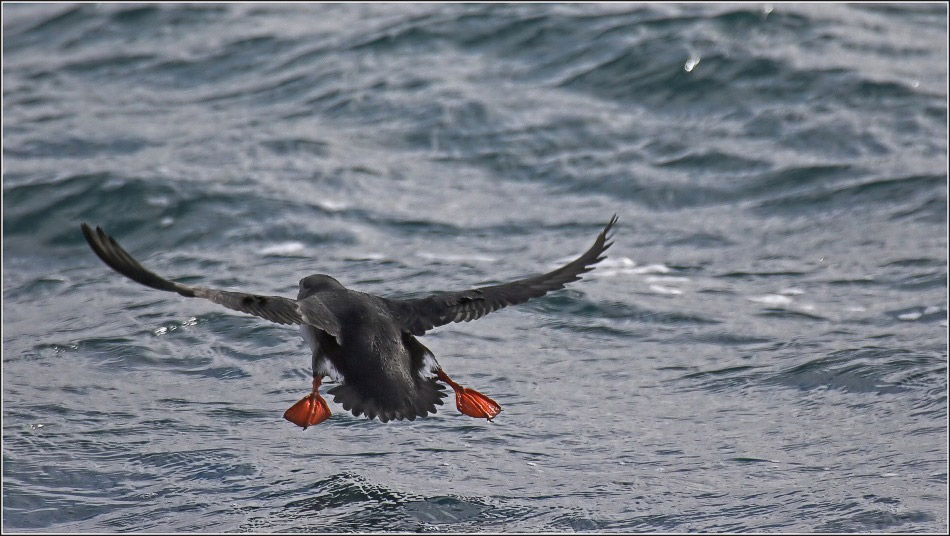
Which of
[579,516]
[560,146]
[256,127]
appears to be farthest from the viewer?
[256,127]

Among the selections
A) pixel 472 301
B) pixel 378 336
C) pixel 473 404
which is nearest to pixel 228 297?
pixel 378 336

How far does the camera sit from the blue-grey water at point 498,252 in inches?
206

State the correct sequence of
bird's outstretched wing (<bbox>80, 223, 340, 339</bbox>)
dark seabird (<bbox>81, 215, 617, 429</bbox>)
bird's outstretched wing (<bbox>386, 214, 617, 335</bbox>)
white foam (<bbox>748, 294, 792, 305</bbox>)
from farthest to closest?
white foam (<bbox>748, 294, 792, 305</bbox>) → bird's outstretched wing (<bbox>386, 214, 617, 335</bbox>) → dark seabird (<bbox>81, 215, 617, 429</bbox>) → bird's outstretched wing (<bbox>80, 223, 340, 339</bbox>)

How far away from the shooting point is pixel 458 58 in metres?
12.0

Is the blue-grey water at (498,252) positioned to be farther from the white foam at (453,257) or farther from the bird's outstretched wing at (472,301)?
the bird's outstretched wing at (472,301)

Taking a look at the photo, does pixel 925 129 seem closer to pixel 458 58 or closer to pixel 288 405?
pixel 458 58

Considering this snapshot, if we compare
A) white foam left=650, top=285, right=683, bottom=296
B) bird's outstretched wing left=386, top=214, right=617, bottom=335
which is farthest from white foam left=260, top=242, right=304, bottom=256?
bird's outstretched wing left=386, top=214, right=617, bottom=335

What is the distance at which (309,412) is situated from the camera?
5.28m

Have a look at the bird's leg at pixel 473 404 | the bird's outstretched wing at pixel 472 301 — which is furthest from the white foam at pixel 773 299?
the bird's leg at pixel 473 404

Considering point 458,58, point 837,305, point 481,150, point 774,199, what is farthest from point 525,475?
point 458,58

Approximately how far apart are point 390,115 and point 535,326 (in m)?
4.05

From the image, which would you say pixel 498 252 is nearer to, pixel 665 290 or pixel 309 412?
pixel 665 290

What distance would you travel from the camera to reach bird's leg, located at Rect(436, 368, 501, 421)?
5.48 metres

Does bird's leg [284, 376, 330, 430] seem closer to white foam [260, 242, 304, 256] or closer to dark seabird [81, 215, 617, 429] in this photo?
dark seabird [81, 215, 617, 429]
